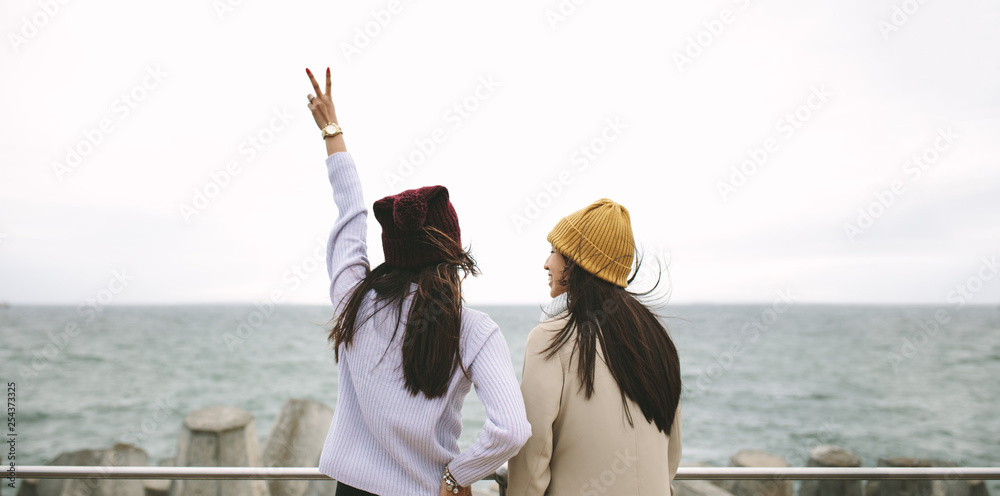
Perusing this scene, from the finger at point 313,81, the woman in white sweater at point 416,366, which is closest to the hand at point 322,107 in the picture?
the finger at point 313,81

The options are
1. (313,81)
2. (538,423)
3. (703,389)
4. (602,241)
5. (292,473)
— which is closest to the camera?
(538,423)

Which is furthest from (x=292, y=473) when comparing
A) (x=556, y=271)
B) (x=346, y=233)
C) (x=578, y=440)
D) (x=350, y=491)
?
(x=556, y=271)

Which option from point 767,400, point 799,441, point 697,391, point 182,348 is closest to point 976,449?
point 799,441

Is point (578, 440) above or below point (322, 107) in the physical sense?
below

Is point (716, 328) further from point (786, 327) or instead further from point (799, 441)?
point (799, 441)

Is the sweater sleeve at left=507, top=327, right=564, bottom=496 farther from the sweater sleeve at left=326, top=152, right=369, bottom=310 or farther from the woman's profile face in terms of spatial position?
the sweater sleeve at left=326, top=152, right=369, bottom=310

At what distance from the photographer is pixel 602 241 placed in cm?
143

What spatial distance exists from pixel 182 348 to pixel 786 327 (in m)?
48.8

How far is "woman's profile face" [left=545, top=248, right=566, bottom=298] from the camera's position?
1.52 m

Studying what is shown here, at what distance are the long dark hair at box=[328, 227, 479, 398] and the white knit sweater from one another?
0.03 m

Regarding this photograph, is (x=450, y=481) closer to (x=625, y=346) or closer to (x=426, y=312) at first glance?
(x=426, y=312)

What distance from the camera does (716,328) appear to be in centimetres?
4459

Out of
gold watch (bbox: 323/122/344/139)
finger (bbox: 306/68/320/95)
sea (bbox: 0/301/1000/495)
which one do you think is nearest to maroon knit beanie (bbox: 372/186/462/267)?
gold watch (bbox: 323/122/344/139)

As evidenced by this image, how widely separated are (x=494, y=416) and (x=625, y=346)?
406mm
